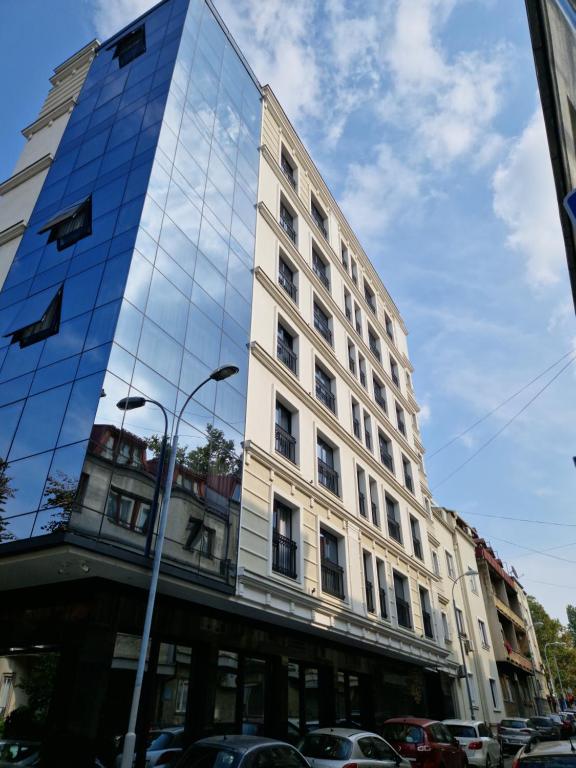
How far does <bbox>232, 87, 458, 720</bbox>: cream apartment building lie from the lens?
50.5 ft

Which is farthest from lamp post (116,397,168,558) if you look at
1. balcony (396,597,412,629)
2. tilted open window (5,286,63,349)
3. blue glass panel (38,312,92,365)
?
balcony (396,597,412,629)

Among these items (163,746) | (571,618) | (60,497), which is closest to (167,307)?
(60,497)

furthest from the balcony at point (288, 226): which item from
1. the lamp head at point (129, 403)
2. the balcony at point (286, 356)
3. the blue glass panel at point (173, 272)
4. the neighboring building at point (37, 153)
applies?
the lamp head at point (129, 403)

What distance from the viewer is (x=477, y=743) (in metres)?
16.3

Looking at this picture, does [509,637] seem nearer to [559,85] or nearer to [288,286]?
[288,286]

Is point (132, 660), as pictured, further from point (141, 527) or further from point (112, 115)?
point (112, 115)

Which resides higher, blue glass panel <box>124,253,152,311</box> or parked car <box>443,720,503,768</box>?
blue glass panel <box>124,253,152,311</box>

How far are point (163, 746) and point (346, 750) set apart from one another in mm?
3764

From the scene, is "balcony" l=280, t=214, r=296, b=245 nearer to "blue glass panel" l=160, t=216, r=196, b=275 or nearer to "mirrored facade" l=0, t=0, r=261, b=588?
"mirrored facade" l=0, t=0, r=261, b=588

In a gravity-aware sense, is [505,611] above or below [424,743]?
above

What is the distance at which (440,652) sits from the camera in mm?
24531

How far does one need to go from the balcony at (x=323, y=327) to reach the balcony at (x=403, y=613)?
1152cm

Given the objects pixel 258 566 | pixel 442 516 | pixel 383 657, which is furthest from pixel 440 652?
pixel 258 566

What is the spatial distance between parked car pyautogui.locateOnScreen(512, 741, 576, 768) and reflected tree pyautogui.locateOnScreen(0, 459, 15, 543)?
923 cm
